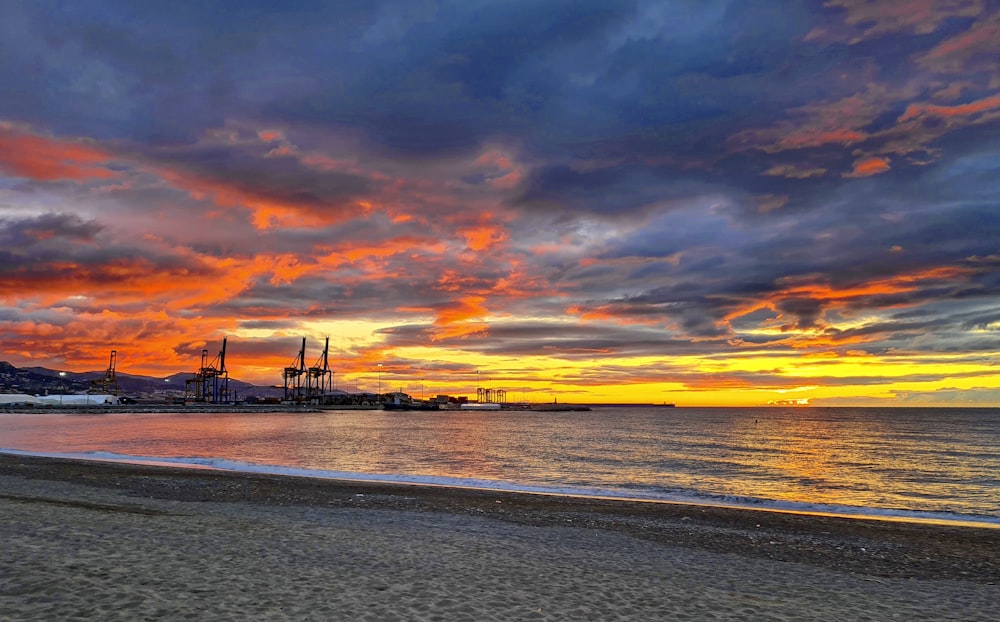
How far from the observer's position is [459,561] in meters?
13.1

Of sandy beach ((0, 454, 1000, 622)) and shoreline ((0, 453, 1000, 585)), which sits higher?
sandy beach ((0, 454, 1000, 622))

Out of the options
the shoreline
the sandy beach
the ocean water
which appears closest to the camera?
the sandy beach

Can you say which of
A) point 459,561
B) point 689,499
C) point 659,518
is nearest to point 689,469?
point 689,499

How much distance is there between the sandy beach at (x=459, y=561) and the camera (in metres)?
9.35

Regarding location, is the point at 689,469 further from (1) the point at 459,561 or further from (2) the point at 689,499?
(1) the point at 459,561

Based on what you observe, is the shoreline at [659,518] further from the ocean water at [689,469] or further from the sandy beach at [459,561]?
the ocean water at [689,469]

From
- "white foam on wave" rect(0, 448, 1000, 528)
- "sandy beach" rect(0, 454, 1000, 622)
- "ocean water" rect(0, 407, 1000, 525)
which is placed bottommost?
"ocean water" rect(0, 407, 1000, 525)

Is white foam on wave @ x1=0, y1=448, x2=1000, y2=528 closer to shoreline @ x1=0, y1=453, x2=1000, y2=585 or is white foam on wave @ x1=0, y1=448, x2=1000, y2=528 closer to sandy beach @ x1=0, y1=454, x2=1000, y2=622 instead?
shoreline @ x1=0, y1=453, x2=1000, y2=585

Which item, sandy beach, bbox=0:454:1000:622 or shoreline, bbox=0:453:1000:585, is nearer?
sandy beach, bbox=0:454:1000:622

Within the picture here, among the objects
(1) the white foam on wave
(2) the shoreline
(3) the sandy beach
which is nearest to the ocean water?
(1) the white foam on wave

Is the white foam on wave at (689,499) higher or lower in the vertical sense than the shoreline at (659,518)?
lower

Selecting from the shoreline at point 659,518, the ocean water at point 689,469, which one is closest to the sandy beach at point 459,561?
the shoreline at point 659,518

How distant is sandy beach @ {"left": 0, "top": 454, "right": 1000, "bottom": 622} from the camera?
30.7 feet

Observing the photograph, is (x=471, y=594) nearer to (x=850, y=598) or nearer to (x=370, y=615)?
(x=370, y=615)
